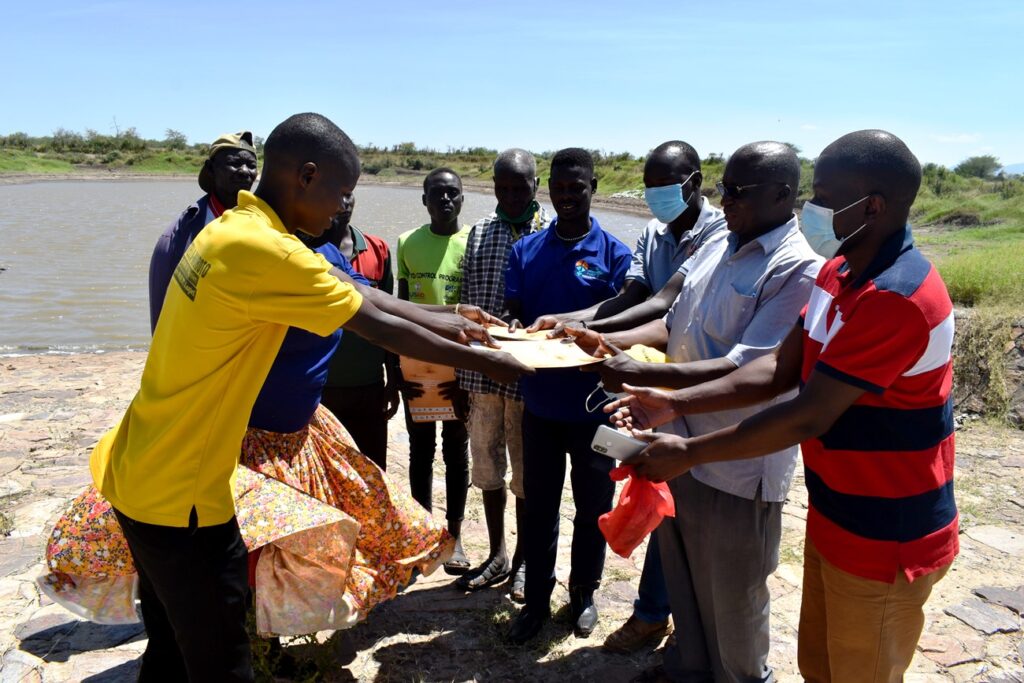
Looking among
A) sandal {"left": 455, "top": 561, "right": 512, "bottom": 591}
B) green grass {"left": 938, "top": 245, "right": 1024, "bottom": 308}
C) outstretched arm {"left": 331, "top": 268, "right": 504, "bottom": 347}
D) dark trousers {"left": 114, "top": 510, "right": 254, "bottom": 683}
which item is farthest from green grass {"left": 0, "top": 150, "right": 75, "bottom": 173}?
dark trousers {"left": 114, "top": 510, "right": 254, "bottom": 683}

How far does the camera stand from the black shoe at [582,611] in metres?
3.72

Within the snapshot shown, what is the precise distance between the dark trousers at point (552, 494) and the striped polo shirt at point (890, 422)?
52.3 inches

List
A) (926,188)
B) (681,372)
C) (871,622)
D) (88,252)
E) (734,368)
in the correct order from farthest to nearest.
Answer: (926,188), (88,252), (681,372), (734,368), (871,622)

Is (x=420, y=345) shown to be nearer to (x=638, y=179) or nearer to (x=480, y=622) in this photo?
(x=480, y=622)

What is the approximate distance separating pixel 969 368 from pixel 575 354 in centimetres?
555

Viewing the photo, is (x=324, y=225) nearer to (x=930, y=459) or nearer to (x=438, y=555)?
(x=438, y=555)

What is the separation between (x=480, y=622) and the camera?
3.82 metres

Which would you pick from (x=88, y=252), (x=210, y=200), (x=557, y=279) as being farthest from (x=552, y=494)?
(x=88, y=252)

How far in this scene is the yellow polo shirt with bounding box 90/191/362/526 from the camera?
84.7 inches

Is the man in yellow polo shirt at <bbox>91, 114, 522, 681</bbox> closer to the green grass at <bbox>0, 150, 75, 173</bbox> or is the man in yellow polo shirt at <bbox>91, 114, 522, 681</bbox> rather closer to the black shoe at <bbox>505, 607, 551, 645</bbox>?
the black shoe at <bbox>505, 607, 551, 645</bbox>

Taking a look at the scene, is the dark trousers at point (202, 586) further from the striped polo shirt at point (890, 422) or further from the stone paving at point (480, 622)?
the striped polo shirt at point (890, 422)

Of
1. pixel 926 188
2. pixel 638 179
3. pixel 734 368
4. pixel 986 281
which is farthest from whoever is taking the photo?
pixel 638 179

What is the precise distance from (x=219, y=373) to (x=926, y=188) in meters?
32.3

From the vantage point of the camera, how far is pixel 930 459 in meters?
2.19
